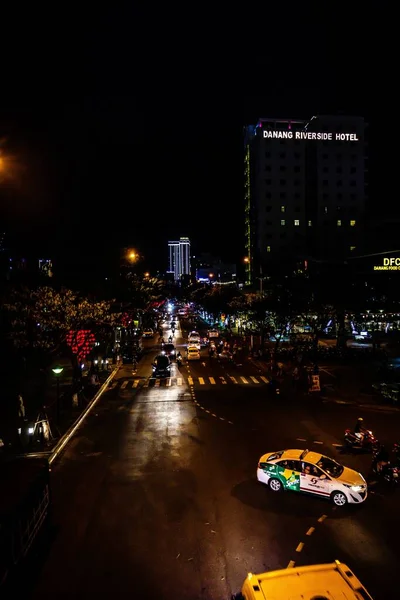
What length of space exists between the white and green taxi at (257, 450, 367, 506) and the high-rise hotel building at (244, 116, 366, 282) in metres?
80.1

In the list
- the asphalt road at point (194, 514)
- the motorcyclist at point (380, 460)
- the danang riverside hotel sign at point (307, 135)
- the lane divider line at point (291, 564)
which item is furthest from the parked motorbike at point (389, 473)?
the danang riverside hotel sign at point (307, 135)

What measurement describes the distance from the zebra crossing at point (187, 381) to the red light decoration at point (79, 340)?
7.11 m

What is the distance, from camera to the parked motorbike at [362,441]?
1804cm

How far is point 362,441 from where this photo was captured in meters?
18.4

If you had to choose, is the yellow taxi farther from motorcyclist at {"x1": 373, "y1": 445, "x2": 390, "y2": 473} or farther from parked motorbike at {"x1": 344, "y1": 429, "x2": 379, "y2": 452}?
parked motorbike at {"x1": 344, "y1": 429, "x2": 379, "y2": 452}

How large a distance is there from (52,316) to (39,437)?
649 cm

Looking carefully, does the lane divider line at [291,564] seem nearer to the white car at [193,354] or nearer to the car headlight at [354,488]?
the car headlight at [354,488]

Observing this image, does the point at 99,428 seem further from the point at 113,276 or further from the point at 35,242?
the point at 113,276

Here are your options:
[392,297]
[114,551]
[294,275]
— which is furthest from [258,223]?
[114,551]

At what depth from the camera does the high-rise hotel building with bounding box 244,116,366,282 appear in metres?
94.3

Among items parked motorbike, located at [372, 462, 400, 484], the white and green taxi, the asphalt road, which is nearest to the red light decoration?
the asphalt road

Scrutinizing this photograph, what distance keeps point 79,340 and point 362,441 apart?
1607 centimetres

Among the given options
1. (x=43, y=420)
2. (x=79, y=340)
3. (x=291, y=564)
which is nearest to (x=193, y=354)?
(x=79, y=340)

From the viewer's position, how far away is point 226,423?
2281 centimetres
